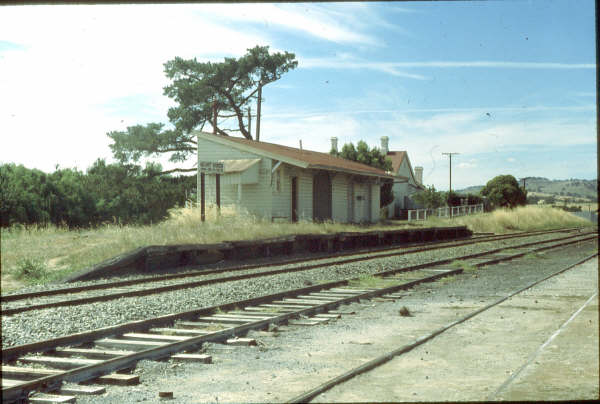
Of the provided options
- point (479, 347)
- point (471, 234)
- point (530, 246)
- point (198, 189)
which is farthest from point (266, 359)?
point (471, 234)

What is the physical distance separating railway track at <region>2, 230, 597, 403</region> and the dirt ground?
0.20 meters

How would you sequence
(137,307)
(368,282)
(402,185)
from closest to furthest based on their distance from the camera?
1. (137,307)
2. (368,282)
3. (402,185)

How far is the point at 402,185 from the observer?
40.4 metres

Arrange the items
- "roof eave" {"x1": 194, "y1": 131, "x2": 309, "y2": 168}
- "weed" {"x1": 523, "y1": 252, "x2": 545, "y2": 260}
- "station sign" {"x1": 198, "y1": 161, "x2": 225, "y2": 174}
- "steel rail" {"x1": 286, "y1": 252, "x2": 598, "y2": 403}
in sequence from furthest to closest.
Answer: "roof eave" {"x1": 194, "y1": 131, "x2": 309, "y2": 168} → "station sign" {"x1": 198, "y1": 161, "x2": 225, "y2": 174} → "weed" {"x1": 523, "y1": 252, "x2": 545, "y2": 260} → "steel rail" {"x1": 286, "y1": 252, "x2": 598, "y2": 403}

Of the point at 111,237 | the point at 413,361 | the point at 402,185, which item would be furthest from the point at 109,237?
the point at 402,185

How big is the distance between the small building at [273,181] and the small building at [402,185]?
11.0 meters

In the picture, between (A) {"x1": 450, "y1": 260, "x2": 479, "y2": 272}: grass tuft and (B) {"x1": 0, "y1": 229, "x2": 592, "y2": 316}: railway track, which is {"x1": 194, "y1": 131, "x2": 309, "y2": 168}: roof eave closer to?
(B) {"x1": 0, "y1": 229, "x2": 592, "y2": 316}: railway track

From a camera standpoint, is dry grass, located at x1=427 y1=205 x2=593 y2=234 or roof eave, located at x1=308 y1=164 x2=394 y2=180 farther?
dry grass, located at x1=427 y1=205 x2=593 y2=234

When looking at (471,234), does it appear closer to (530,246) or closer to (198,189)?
(530,246)

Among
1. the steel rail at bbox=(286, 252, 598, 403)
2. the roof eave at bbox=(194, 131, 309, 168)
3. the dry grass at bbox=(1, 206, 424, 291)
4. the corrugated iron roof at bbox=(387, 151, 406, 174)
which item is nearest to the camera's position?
the steel rail at bbox=(286, 252, 598, 403)

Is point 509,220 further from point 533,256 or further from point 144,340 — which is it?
point 144,340

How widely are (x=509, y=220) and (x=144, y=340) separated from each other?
29.6 metres

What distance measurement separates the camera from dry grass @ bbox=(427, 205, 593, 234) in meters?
31.1

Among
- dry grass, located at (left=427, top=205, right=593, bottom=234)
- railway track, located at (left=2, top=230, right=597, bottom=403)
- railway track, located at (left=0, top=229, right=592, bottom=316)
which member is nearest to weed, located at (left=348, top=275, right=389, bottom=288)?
railway track, located at (left=2, top=230, right=597, bottom=403)
